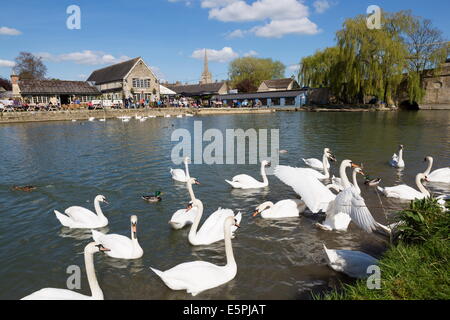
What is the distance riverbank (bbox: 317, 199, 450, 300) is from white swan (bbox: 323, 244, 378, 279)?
361mm

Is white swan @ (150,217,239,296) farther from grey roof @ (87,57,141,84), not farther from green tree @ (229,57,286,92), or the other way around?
green tree @ (229,57,286,92)

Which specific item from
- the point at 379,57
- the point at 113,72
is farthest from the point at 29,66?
the point at 379,57

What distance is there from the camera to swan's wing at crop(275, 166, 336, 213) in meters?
7.28

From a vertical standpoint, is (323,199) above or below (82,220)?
above

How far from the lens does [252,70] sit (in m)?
102

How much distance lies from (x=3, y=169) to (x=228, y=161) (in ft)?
33.0

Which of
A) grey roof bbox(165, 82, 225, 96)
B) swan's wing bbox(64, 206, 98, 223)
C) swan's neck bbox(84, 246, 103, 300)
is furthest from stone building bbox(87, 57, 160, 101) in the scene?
swan's neck bbox(84, 246, 103, 300)

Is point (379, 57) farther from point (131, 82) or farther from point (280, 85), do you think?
point (131, 82)

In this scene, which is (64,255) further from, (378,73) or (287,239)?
(378,73)

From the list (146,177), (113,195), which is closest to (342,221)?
(113,195)

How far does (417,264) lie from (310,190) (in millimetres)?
3153

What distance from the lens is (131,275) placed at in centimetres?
577

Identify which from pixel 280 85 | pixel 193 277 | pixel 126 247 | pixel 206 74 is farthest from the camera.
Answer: pixel 206 74

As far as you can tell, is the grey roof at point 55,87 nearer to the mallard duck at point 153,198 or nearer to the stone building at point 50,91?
the stone building at point 50,91
